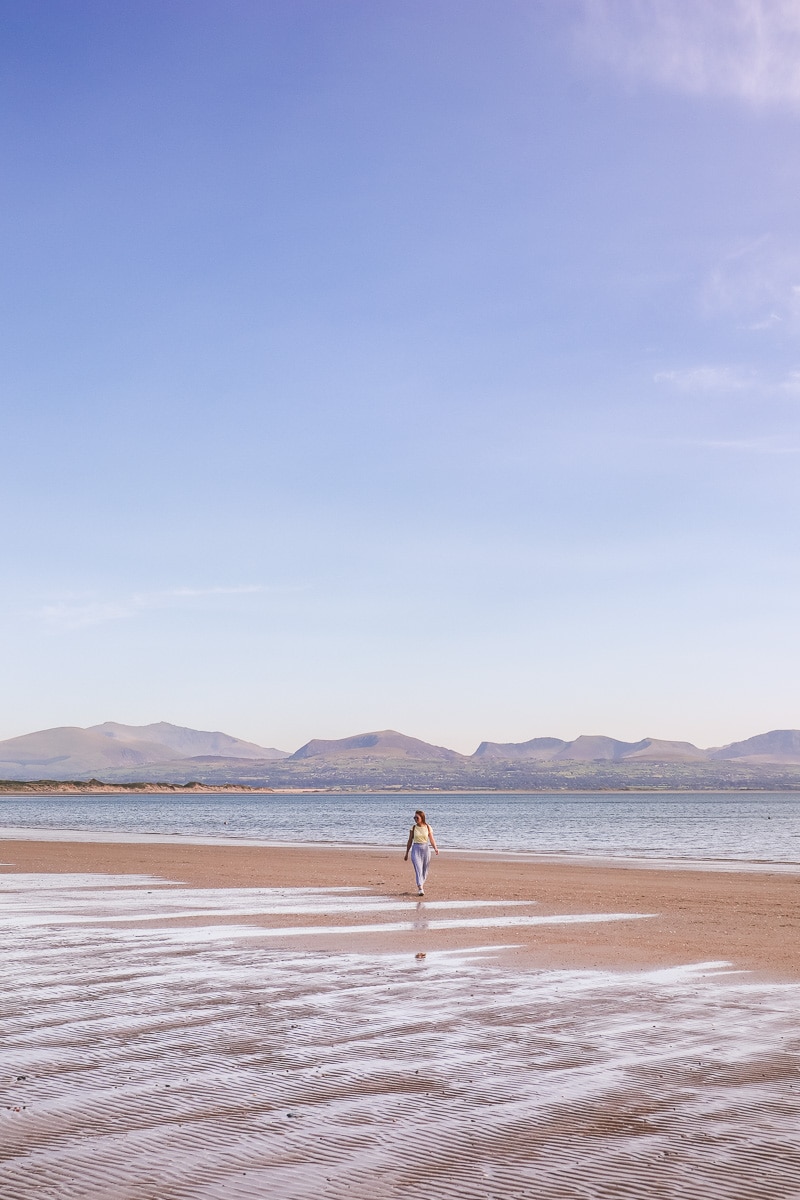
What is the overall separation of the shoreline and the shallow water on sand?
1511 millimetres

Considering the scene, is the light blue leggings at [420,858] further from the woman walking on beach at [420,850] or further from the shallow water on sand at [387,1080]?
the shallow water on sand at [387,1080]

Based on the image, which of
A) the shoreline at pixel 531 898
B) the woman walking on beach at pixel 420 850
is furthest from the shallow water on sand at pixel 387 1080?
the woman walking on beach at pixel 420 850

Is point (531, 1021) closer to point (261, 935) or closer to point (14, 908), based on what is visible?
point (261, 935)

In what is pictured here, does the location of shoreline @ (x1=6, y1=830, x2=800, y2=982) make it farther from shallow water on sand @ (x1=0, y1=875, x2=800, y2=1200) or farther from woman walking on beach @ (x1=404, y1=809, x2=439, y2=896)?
shallow water on sand @ (x1=0, y1=875, x2=800, y2=1200)

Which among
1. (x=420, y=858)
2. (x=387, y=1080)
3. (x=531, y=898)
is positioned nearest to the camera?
(x=387, y=1080)

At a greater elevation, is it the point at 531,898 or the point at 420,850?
the point at 420,850

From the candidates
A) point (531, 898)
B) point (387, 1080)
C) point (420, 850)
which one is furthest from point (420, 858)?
point (387, 1080)

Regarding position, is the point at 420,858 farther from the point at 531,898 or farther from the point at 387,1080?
the point at 387,1080

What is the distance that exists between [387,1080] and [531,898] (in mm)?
16468

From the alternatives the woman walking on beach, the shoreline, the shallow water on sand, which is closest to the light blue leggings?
the woman walking on beach

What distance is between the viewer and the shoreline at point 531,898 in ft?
50.7

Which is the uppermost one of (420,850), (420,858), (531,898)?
(420,850)

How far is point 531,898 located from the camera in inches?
945

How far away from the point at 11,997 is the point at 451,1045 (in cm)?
478
